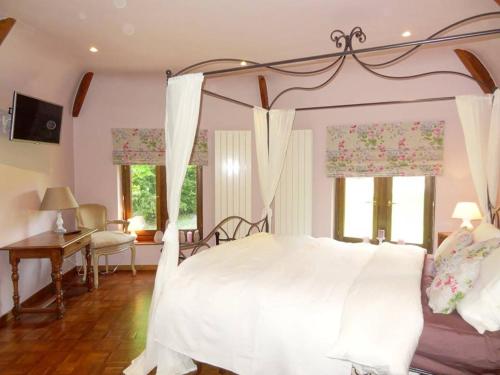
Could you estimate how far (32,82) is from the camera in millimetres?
3836

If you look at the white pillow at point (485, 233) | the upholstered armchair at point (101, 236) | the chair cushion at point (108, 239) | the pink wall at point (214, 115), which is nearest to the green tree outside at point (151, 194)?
the pink wall at point (214, 115)

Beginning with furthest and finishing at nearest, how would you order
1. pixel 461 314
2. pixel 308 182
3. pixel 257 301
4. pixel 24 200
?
pixel 308 182 < pixel 24 200 < pixel 257 301 < pixel 461 314

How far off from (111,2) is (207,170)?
2797 mm

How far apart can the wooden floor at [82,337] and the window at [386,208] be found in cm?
291

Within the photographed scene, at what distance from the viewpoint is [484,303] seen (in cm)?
178

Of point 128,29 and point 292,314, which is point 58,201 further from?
point 292,314

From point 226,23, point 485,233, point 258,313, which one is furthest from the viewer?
point 226,23

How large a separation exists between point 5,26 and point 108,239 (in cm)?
258

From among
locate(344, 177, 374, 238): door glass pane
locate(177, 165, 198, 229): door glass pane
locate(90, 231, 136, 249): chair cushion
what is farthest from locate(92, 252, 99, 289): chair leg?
locate(344, 177, 374, 238): door glass pane

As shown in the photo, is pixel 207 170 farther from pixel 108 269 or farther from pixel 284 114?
pixel 108 269

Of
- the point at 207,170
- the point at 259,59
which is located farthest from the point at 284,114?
the point at 207,170

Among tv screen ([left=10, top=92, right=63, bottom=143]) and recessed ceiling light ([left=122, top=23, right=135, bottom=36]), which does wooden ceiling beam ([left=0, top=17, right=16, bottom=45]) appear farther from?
recessed ceiling light ([left=122, top=23, right=135, bottom=36])

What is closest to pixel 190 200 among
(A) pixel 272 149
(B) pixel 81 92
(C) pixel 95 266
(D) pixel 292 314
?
(C) pixel 95 266

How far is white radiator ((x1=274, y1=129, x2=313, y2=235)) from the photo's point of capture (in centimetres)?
492
